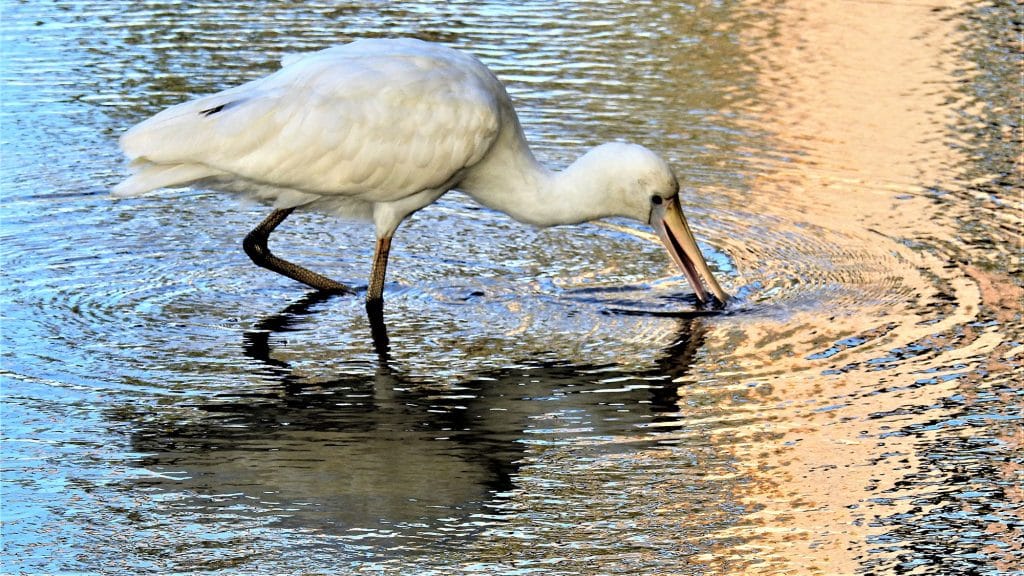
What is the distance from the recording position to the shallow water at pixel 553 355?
576cm

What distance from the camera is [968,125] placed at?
11242mm

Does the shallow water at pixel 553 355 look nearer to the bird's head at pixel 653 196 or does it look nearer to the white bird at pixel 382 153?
the bird's head at pixel 653 196

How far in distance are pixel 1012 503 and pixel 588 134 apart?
519 centimetres

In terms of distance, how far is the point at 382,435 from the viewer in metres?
6.65

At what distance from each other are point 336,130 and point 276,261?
3.00 ft

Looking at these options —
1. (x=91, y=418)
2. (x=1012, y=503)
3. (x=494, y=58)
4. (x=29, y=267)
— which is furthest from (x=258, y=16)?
(x=1012, y=503)

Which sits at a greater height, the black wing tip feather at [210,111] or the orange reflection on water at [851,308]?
the black wing tip feather at [210,111]

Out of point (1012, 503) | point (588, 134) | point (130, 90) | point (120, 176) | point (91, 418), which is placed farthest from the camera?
point (130, 90)

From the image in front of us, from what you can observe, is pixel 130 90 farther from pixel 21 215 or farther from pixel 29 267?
pixel 29 267

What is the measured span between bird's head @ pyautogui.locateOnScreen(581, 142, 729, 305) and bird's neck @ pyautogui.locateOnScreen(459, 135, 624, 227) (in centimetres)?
8

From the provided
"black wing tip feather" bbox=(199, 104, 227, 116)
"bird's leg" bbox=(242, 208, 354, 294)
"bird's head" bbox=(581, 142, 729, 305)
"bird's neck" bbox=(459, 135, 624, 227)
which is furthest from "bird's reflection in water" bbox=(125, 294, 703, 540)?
"black wing tip feather" bbox=(199, 104, 227, 116)

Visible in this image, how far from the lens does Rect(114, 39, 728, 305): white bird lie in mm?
7820

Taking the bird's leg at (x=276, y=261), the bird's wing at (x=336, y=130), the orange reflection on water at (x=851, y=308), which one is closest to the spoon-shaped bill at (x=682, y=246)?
the orange reflection on water at (x=851, y=308)

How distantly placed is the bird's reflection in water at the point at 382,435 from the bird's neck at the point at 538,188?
35.0 inches
